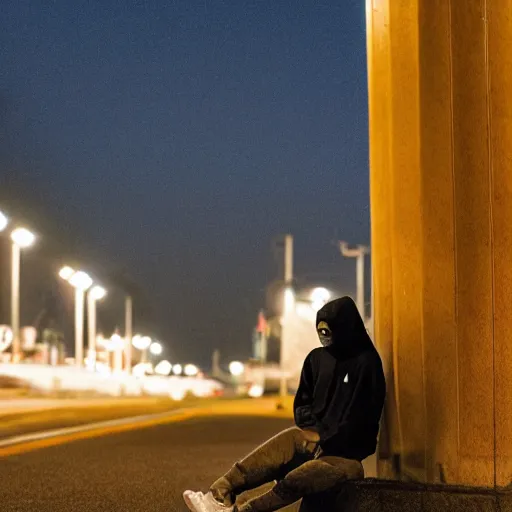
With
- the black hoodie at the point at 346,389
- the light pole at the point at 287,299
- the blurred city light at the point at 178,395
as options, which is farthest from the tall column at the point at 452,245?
the blurred city light at the point at 178,395

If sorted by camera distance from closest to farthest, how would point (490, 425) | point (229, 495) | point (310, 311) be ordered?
1. point (490, 425)
2. point (229, 495)
3. point (310, 311)

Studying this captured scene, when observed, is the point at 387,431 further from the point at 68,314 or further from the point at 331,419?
the point at 68,314

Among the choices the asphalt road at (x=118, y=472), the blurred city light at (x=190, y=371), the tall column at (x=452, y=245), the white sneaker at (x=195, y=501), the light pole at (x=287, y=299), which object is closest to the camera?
the tall column at (x=452, y=245)

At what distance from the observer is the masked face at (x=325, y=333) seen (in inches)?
210

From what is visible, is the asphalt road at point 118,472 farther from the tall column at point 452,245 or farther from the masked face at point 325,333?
the tall column at point 452,245

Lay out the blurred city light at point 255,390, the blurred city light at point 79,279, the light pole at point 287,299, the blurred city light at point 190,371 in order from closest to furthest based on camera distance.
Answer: the light pole at point 287,299 → the blurred city light at point 79,279 → the blurred city light at point 255,390 → the blurred city light at point 190,371

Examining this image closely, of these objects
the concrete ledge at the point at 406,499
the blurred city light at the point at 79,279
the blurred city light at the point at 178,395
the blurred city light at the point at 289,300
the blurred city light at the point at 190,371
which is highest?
the blurred city light at the point at 79,279

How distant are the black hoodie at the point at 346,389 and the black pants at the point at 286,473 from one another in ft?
0.27

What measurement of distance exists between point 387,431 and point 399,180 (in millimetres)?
1359

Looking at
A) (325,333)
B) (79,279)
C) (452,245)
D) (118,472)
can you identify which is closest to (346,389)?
(325,333)

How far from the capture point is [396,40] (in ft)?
19.3

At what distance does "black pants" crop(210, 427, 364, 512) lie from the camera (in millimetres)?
5203

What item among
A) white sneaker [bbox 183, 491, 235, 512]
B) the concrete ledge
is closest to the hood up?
the concrete ledge

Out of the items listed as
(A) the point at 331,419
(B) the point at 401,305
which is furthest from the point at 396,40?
(A) the point at 331,419
